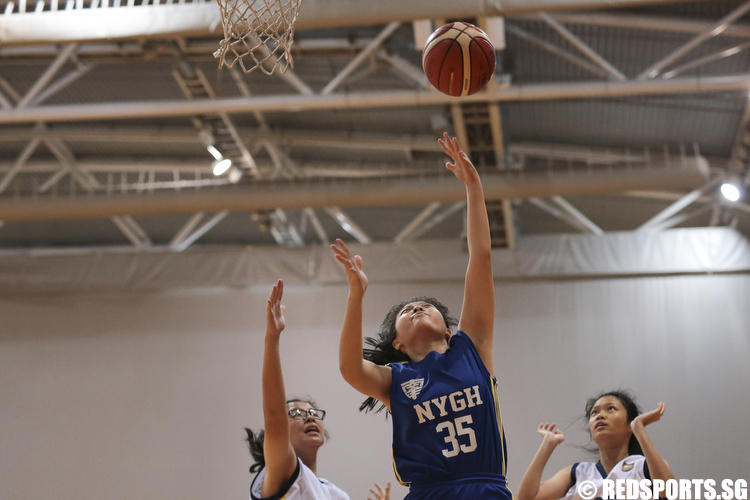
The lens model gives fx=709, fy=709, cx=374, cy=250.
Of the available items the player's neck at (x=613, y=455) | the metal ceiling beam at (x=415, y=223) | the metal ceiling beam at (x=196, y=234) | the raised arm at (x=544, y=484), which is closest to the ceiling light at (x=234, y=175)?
the metal ceiling beam at (x=196, y=234)

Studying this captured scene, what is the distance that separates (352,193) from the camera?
28.8ft

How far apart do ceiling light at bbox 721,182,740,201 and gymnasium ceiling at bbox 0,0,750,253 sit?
0.72 feet

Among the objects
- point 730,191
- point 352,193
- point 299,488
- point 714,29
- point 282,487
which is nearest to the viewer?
point 282,487

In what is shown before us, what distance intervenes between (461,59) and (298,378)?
225 inches

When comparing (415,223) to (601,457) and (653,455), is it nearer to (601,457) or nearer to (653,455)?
(601,457)

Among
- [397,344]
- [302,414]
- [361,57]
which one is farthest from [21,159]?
[397,344]

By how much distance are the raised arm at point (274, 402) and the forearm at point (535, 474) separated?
209cm

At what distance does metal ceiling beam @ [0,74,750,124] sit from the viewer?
23.4 feet

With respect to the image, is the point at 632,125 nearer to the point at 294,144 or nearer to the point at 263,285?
the point at 294,144

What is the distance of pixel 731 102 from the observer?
27.4 ft

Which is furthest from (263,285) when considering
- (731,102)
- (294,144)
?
(731,102)

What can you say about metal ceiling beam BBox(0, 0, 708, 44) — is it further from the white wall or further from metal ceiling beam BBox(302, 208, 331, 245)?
metal ceiling beam BBox(302, 208, 331, 245)

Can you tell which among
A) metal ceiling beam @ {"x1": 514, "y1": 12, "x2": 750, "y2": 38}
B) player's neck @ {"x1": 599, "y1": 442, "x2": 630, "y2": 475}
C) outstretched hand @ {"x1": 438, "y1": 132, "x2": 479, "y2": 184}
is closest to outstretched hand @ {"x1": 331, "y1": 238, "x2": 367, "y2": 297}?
outstretched hand @ {"x1": 438, "y1": 132, "x2": 479, "y2": 184}

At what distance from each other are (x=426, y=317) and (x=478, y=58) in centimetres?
220
